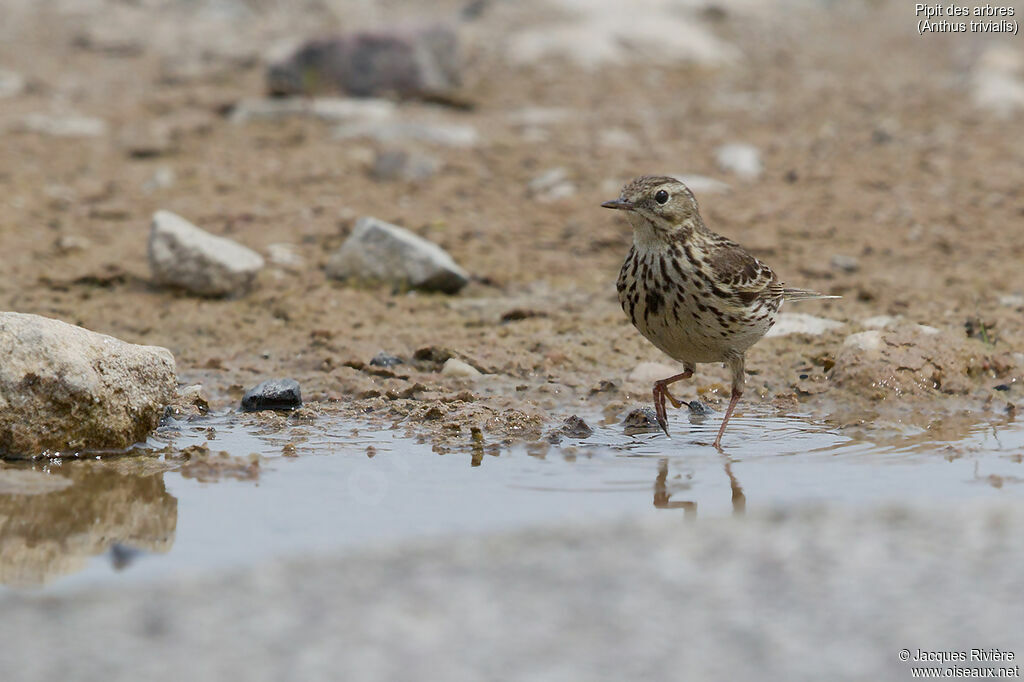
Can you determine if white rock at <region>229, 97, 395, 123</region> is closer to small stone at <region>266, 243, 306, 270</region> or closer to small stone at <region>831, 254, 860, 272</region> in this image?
small stone at <region>266, 243, 306, 270</region>

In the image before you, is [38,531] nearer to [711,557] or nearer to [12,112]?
[711,557]

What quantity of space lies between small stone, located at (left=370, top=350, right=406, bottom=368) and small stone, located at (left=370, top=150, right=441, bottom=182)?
3.66 metres

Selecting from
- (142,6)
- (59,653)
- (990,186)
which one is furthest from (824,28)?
(59,653)

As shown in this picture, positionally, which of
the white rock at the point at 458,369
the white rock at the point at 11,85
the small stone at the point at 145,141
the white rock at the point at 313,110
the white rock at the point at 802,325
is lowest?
the white rock at the point at 458,369

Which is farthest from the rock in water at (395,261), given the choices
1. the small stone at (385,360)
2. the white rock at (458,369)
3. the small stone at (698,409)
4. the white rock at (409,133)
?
the white rock at (409,133)

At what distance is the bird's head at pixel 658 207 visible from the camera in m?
6.85

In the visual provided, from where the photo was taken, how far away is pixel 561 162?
12.1m

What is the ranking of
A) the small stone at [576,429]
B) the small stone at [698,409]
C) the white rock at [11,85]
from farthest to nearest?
the white rock at [11,85]
the small stone at [698,409]
the small stone at [576,429]

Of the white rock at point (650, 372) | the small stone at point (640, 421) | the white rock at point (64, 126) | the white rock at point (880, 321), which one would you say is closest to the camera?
the small stone at point (640, 421)

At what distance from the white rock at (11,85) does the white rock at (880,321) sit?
949 centimetres

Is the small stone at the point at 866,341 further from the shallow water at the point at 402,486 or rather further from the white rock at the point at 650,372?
the white rock at the point at 650,372

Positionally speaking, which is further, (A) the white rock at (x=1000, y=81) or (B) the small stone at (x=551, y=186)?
(A) the white rock at (x=1000, y=81)

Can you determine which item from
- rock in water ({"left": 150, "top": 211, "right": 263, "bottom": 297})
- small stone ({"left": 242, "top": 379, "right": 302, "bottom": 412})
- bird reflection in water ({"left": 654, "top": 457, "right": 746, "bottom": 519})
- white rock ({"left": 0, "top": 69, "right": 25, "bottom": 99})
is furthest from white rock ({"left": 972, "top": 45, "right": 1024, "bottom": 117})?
white rock ({"left": 0, "top": 69, "right": 25, "bottom": 99})

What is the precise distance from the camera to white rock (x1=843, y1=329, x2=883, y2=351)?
302 inches
